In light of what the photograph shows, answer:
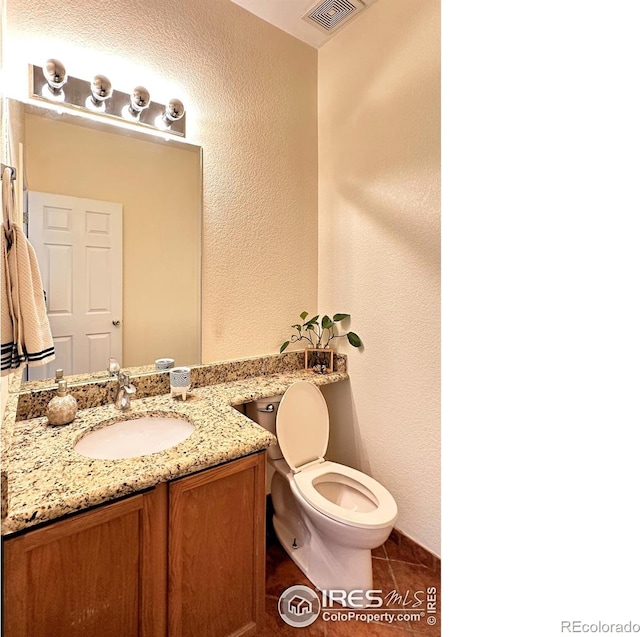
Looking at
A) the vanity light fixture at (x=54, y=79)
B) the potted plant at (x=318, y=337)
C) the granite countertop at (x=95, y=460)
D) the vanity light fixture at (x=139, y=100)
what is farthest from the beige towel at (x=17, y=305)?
the potted plant at (x=318, y=337)

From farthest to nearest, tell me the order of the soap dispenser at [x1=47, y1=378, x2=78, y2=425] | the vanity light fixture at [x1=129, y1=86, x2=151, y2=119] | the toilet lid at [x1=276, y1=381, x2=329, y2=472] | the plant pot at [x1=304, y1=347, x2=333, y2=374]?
1. the plant pot at [x1=304, y1=347, x2=333, y2=374]
2. the toilet lid at [x1=276, y1=381, x2=329, y2=472]
3. the vanity light fixture at [x1=129, y1=86, x2=151, y2=119]
4. the soap dispenser at [x1=47, y1=378, x2=78, y2=425]

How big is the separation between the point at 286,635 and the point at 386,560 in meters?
0.59

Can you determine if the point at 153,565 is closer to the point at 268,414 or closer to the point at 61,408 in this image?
the point at 61,408

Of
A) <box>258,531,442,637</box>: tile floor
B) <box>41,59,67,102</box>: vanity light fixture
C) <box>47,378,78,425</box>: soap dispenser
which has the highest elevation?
<box>41,59,67,102</box>: vanity light fixture

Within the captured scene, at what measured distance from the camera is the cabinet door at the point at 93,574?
0.82 m

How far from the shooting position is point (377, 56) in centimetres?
178

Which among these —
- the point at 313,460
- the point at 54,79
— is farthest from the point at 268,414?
the point at 54,79

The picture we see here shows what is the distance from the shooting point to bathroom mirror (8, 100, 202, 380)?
1.31m

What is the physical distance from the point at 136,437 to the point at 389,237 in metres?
1.39

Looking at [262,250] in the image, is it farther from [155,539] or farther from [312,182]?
[155,539]

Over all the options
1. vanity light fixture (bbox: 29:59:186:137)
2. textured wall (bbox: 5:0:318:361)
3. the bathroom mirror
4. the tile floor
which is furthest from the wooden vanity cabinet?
vanity light fixture (bbox: 29:59:186:137)

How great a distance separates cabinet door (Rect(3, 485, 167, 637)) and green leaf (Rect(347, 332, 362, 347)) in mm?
1149

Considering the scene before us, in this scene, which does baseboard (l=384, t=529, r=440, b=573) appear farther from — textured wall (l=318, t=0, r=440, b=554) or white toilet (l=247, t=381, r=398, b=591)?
white toilet (l=247, t=381, r=398, b=591)
